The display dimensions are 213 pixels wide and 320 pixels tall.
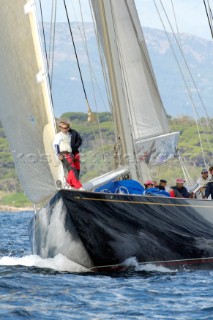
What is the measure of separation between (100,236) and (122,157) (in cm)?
288

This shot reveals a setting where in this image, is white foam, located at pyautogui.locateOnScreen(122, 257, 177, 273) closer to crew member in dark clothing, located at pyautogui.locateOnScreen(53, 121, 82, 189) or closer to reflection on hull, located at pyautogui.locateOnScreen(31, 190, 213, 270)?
reflection on hull, located at pyautogui.locateOnScreen(31, 190, 213, 270)

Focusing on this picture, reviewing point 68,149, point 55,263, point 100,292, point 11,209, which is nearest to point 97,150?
point 11,209

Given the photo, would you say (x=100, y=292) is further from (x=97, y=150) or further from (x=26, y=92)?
(x=97, y=150)

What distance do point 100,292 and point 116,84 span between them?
539cm

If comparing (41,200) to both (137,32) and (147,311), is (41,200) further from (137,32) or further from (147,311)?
(137,32)

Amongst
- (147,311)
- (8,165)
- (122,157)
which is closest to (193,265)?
(122,157)

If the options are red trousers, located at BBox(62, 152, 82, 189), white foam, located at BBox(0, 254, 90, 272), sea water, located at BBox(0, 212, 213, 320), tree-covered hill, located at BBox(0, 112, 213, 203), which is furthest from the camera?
tree-covered hill, located at BBox(0, 112, 213, 203)

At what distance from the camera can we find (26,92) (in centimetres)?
1653

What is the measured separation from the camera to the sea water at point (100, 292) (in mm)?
13148

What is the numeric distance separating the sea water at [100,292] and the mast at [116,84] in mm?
2552

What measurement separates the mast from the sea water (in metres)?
2.55

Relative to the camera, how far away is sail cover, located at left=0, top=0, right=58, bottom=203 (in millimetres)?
16469

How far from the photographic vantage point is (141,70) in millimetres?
22938

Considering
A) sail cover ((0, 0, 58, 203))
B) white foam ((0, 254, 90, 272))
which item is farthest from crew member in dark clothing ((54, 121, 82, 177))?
white foam ((0, 254, 90, 272))
